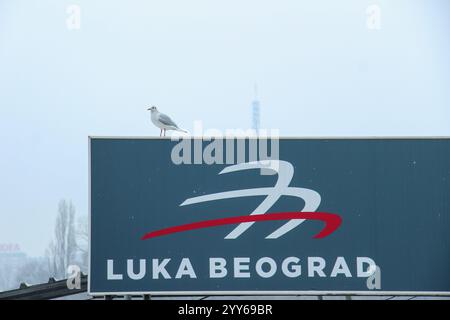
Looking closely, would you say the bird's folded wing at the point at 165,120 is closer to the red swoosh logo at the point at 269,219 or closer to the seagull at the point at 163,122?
the seagull at the point at 163,122

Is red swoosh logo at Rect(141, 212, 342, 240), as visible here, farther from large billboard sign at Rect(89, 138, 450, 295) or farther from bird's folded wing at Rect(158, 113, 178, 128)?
bird's folded wing at Rect(158, 113, 178, 128)

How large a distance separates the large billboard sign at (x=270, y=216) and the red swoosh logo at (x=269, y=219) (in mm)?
18

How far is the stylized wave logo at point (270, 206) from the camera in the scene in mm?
15914

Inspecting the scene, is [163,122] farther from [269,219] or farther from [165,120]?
[269,219]

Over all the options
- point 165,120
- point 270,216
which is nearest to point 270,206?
point 270,216

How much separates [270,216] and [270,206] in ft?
0.61

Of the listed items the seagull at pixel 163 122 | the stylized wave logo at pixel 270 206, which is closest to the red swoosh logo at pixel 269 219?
the stylized wave logo at pixel 270 206

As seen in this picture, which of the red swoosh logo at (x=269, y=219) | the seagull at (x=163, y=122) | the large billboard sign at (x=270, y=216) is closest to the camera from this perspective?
the large billboard sign at (x=270, y=216)

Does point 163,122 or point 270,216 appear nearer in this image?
point 270,216

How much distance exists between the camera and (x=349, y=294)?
51.8 feet

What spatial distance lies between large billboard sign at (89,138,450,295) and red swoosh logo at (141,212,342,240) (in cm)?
2

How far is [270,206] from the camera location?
52.6ft
